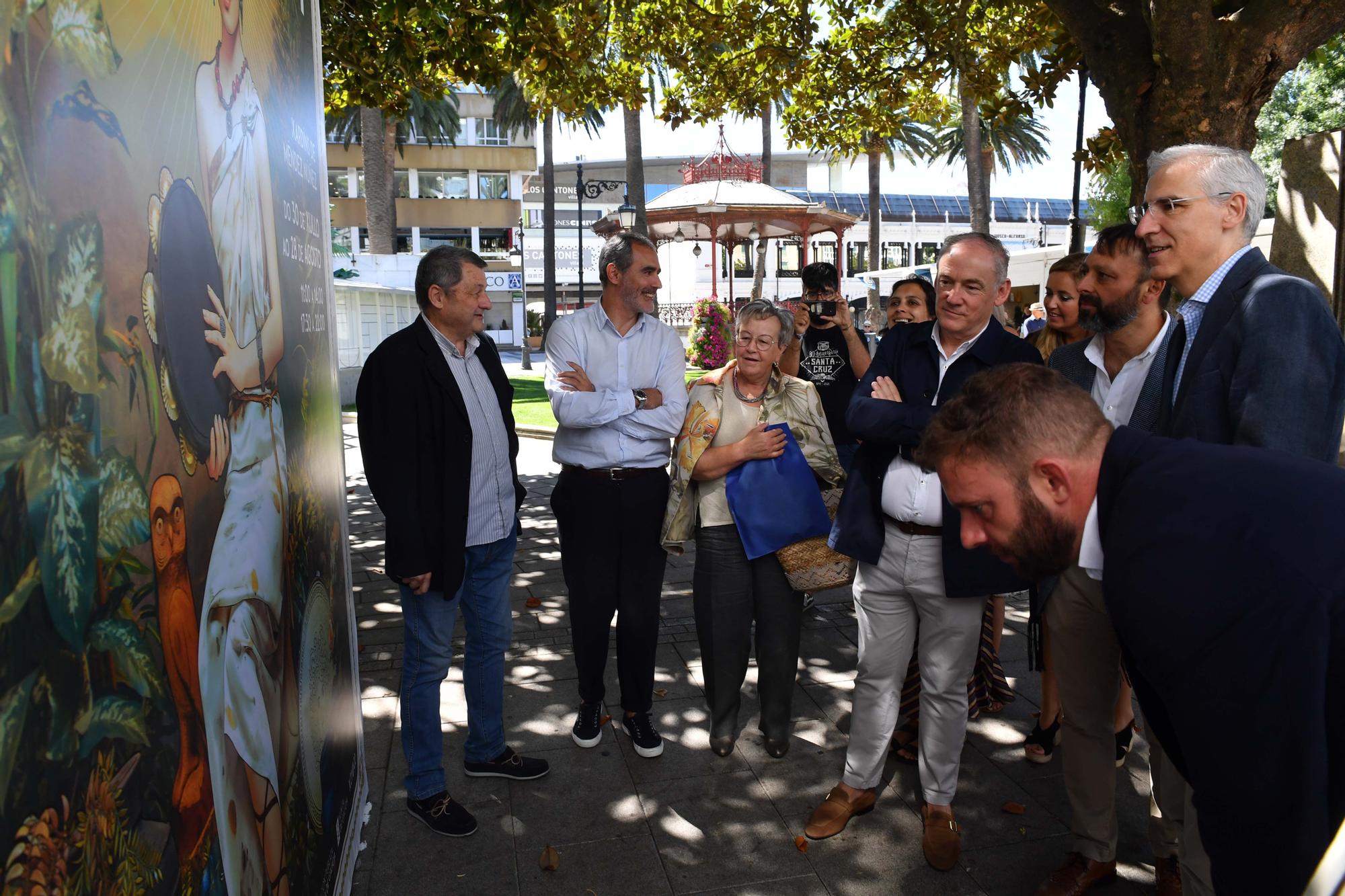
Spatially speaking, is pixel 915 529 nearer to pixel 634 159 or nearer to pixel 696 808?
pixel 696 808

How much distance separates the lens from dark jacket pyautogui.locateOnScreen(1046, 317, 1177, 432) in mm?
2949

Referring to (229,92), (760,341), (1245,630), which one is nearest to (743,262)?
(760,341)

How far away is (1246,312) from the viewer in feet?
7.81

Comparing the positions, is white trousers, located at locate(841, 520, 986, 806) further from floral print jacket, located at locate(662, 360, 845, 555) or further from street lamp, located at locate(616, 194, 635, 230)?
street lamp, located at locate(616, 194, 635, 230)

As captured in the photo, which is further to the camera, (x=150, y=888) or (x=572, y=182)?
(x=572, y=182)

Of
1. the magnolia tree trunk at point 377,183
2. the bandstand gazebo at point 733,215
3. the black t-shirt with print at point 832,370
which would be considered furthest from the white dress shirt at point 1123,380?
the magnolia tree trunk at point 377,183

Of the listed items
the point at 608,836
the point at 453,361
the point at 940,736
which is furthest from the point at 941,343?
the point at 608,836

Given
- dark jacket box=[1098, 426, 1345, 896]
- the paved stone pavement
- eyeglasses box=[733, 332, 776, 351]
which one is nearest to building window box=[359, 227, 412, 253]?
the paved stone pavement

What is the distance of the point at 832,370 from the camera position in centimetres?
583

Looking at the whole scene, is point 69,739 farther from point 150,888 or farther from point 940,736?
point 940,736

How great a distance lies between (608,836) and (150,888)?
7.79 feet

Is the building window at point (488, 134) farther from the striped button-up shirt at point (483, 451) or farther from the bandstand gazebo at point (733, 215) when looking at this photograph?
the striped button-up shirt at point (483, 451)

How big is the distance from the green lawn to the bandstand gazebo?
289 cm

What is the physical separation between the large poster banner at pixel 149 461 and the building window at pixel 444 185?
184 ft
